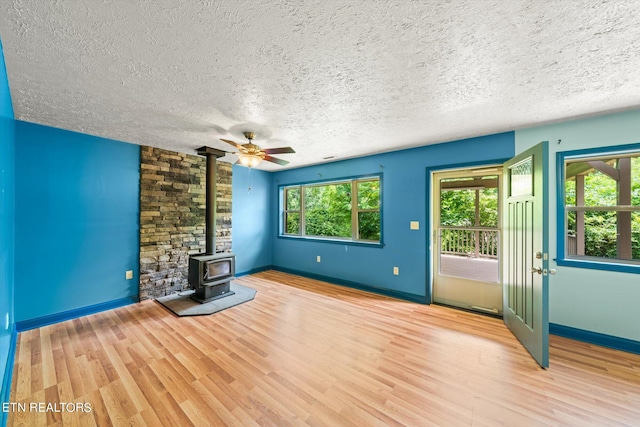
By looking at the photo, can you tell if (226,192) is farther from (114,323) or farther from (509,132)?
(509,132)

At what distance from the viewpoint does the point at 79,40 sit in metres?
1.39

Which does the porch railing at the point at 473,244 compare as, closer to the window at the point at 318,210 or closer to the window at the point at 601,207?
the window at the point at 601,207

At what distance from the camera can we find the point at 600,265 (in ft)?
7.91

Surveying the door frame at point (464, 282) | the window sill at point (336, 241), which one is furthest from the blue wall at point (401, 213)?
the door frame at point (464, 282)

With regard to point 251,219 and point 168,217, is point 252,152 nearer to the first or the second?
point 168,217

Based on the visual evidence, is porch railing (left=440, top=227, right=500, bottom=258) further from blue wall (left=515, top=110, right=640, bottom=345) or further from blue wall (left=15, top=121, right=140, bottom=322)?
blue wall (left=15, top=121, right=140, bottom=322)

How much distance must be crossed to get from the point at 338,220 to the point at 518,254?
129 inches

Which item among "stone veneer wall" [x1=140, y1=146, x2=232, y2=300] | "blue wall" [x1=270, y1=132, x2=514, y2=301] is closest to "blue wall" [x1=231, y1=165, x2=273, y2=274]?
"stone veneer wall" [x1=140, y1=146, x2=232, y2=300]

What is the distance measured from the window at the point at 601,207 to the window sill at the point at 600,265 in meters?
0.01

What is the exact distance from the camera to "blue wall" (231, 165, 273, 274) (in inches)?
192

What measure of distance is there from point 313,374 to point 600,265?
10.4 ft

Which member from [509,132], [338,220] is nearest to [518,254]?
[509,132]

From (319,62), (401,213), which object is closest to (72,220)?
(319,62)

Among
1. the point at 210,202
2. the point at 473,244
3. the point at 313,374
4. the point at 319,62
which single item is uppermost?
the point at 319,62
